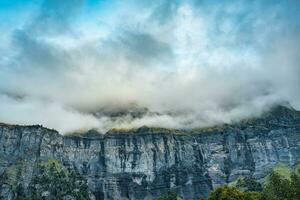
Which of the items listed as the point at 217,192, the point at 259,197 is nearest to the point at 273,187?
the point at 259,197

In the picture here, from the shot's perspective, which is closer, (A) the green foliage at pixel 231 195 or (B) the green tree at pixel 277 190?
(B) the green tree at pixel 277 190

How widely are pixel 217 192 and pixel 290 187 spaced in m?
23.5

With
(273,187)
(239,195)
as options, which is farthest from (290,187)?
(239,195)

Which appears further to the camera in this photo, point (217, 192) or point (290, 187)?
point (217, 192)

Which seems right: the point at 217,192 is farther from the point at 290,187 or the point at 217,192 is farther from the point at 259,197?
the point at 290,187

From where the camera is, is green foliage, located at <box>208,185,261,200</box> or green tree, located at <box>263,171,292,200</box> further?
green foliage, located at <box>208,185,261,200</box>

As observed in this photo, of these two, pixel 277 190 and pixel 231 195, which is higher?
pixel 277 190

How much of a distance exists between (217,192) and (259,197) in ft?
46.6

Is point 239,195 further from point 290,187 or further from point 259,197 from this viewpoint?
point 290,187

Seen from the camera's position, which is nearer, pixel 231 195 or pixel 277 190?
pixel 231 195

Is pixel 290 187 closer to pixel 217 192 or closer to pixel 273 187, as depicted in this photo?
pixel 273 187

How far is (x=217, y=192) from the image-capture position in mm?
144625

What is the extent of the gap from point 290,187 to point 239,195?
15.7m

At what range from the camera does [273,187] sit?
139750mm
